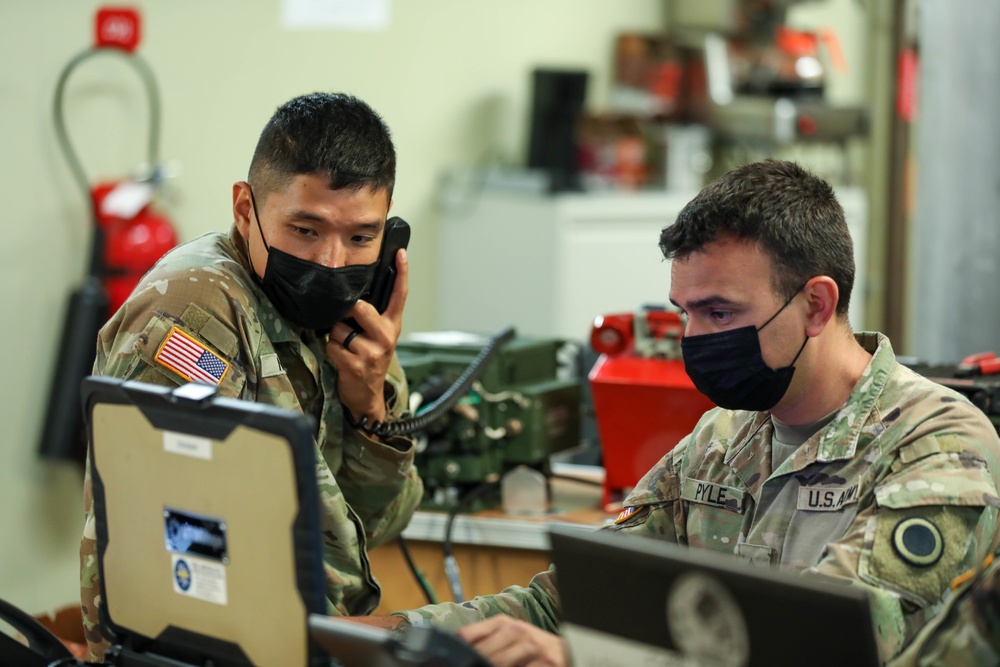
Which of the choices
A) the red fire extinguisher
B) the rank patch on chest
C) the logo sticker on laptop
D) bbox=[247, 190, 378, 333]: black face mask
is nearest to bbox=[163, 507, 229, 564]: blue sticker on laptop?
the logo sticker on laptop

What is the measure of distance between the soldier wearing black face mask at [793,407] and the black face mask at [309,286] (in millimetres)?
559

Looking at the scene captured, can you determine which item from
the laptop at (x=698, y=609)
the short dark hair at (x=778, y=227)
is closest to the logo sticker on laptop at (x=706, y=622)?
the laptop at (x=698, y=609)

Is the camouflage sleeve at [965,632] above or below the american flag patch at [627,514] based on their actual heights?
above

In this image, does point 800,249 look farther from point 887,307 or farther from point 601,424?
point 887,307

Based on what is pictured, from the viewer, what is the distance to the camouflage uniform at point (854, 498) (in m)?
1.58

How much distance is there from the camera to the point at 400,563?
9.40 feet

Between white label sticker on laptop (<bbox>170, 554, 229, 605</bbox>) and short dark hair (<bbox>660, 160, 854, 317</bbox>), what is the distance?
81cm

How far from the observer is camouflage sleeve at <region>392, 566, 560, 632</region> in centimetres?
176

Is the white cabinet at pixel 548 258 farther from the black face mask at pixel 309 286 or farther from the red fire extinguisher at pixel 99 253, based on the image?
the black face mask at pixel 309 286

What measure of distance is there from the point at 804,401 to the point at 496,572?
1.15 m

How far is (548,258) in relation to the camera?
480cm

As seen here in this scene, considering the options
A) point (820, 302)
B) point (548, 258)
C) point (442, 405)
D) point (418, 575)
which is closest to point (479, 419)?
point (442, 405)

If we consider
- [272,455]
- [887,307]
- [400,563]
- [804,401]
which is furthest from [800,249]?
[887,307]

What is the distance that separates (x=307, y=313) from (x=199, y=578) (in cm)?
77
